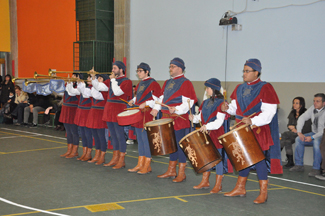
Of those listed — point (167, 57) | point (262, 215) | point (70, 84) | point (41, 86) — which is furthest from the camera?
point (167, 57)

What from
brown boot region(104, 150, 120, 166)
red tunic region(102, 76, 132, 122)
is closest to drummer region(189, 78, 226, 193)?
red tunic region(102, 76, 132, 122)

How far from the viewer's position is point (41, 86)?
21.9ft

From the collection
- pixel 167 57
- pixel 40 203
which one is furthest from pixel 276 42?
pixel 40 203

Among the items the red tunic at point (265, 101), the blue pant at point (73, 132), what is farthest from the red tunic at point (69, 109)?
the red tunic at point (265, 101)

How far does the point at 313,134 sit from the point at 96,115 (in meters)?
3.49

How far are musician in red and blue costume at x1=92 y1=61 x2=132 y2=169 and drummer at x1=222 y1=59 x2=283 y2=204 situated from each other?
194 centimetres

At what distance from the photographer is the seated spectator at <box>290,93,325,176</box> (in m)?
5.75

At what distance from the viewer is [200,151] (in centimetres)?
417

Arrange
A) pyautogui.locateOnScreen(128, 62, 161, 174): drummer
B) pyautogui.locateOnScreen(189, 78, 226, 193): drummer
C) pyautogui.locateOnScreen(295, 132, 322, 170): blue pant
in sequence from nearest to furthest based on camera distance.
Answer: pyautogui.locateOnScreen(189, 78, 226, 193): drummer → pyautogui.locateOnScreen(128, 62, 161, 174): drummer → pyautogui.locateOnScreen(295, 132, 322, 170): blue pant

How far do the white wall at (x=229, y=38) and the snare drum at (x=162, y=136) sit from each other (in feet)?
9.93

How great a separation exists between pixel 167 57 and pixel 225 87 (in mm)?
1963

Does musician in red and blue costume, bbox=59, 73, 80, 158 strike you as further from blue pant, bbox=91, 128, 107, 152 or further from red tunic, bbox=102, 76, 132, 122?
red tunic, bbox=102, 76, 132, 122

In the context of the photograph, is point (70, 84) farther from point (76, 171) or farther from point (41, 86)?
point (76, 171)

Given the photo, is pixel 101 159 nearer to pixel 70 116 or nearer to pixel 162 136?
pixel 70 116
